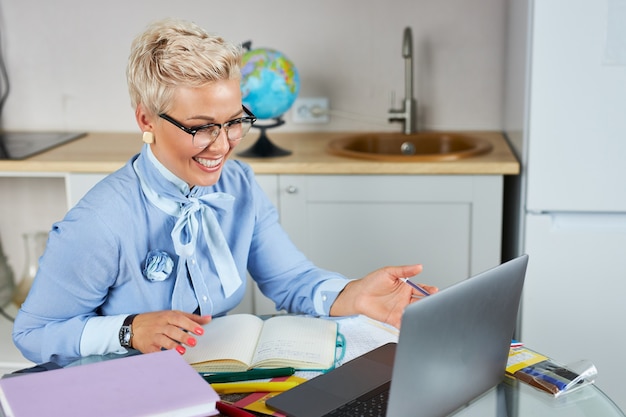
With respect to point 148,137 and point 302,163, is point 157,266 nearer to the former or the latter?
point 148,137

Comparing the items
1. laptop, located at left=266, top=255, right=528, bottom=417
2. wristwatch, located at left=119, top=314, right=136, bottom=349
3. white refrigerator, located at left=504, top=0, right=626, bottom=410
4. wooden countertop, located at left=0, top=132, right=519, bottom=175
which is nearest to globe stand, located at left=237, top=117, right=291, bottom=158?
wooden countertop, located at left=0, top=132, right=519, bottom=175

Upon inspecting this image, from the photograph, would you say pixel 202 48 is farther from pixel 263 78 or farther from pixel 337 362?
pixel 263 78

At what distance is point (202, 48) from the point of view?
4.94ft

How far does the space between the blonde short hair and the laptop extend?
586mm

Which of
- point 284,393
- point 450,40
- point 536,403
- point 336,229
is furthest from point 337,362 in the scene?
point 450,40

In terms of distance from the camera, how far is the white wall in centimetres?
294

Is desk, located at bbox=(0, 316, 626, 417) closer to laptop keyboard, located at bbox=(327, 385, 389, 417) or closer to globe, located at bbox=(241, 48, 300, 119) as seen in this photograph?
laptop keyboard, located at bbox=(327, 385, 389, 417)

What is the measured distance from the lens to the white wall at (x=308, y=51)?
9.66ft

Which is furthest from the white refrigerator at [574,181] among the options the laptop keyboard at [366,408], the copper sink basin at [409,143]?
the laptop keyboard at [366,408]

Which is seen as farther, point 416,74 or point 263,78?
point 416,74

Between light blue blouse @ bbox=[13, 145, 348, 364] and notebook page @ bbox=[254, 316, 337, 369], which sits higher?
light blue blouse @ bbox=[13, 145, 348, 364]

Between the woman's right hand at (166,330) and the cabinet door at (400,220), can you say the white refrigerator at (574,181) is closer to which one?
the cabinet door at (400,220)

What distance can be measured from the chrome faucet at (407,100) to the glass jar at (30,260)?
1.44m

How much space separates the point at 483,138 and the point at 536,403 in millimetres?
1729
